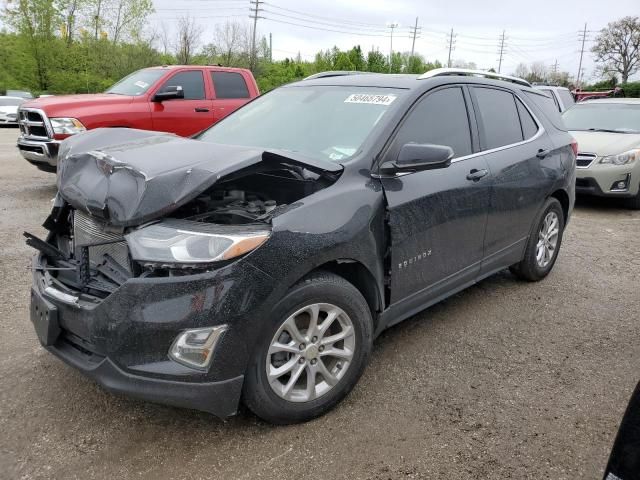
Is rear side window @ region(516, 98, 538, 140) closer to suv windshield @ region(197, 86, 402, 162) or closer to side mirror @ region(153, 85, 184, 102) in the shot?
suv windshield @ region(197, 86, 402, 162)

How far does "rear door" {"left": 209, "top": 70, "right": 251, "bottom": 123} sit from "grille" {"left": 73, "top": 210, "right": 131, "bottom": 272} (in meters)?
6.36

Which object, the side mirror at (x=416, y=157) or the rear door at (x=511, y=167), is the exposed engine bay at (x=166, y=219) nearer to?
the side mirror at (x=416, y=157)

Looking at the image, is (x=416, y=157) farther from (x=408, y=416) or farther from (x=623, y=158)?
(x=623, y=158)

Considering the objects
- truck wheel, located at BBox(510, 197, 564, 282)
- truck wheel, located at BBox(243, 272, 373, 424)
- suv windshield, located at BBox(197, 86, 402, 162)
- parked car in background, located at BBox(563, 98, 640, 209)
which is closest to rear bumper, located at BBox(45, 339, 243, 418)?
truck wheel, located at BBox(243, 272, 373, 424)

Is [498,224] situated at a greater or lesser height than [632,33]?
lesser

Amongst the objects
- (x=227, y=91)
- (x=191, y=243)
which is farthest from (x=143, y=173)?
(x=227, y=91)

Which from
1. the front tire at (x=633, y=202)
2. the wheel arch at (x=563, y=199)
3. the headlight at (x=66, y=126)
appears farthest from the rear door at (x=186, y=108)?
the front tire at (x=633, y=202)

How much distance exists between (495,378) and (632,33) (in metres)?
66.0

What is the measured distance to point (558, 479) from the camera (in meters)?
2.38

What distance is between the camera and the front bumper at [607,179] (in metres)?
7.92

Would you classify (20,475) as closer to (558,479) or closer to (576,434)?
(558,479)

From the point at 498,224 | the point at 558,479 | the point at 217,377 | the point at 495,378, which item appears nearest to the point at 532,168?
the point at 498,224

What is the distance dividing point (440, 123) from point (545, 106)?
1902 millimetres

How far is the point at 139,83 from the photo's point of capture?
8.60 meters
